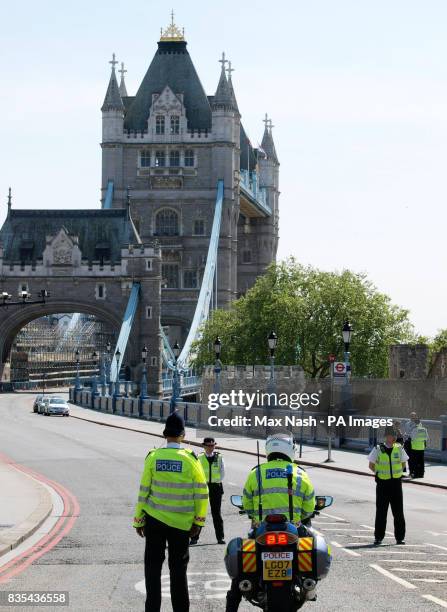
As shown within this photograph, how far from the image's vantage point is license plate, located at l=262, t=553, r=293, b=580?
1044 centimetres

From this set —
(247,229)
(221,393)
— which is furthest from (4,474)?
(247,229)

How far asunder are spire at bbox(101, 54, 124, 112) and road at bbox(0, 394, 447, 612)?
336 feet

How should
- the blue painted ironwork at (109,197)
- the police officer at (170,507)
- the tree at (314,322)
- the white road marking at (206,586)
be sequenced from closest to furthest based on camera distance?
the police officer at (170,507) < the white road marking at (206,586) < the tree at (314,322) < the blue painted ironwork at (109,197)

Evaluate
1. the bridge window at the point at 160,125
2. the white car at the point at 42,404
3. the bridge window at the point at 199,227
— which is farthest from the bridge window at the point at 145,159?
the white car at the point at 42,404

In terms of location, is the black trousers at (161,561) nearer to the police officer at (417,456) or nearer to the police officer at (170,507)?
the police officer at (170,507)

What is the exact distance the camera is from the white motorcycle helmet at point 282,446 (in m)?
11.9

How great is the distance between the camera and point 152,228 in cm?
13025

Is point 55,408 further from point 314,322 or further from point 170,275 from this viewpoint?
point 170,275

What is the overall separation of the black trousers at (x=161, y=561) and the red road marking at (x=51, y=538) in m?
3.33

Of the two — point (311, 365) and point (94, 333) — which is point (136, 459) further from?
point (94, 333)

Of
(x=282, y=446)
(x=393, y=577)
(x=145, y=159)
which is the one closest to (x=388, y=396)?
(x=393, y=577)

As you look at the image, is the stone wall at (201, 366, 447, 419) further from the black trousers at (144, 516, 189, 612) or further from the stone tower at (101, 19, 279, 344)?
the stone tower at (101, 19, 279, 344)

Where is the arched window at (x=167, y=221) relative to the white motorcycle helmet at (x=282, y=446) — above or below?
above

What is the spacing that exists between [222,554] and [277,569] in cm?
665
